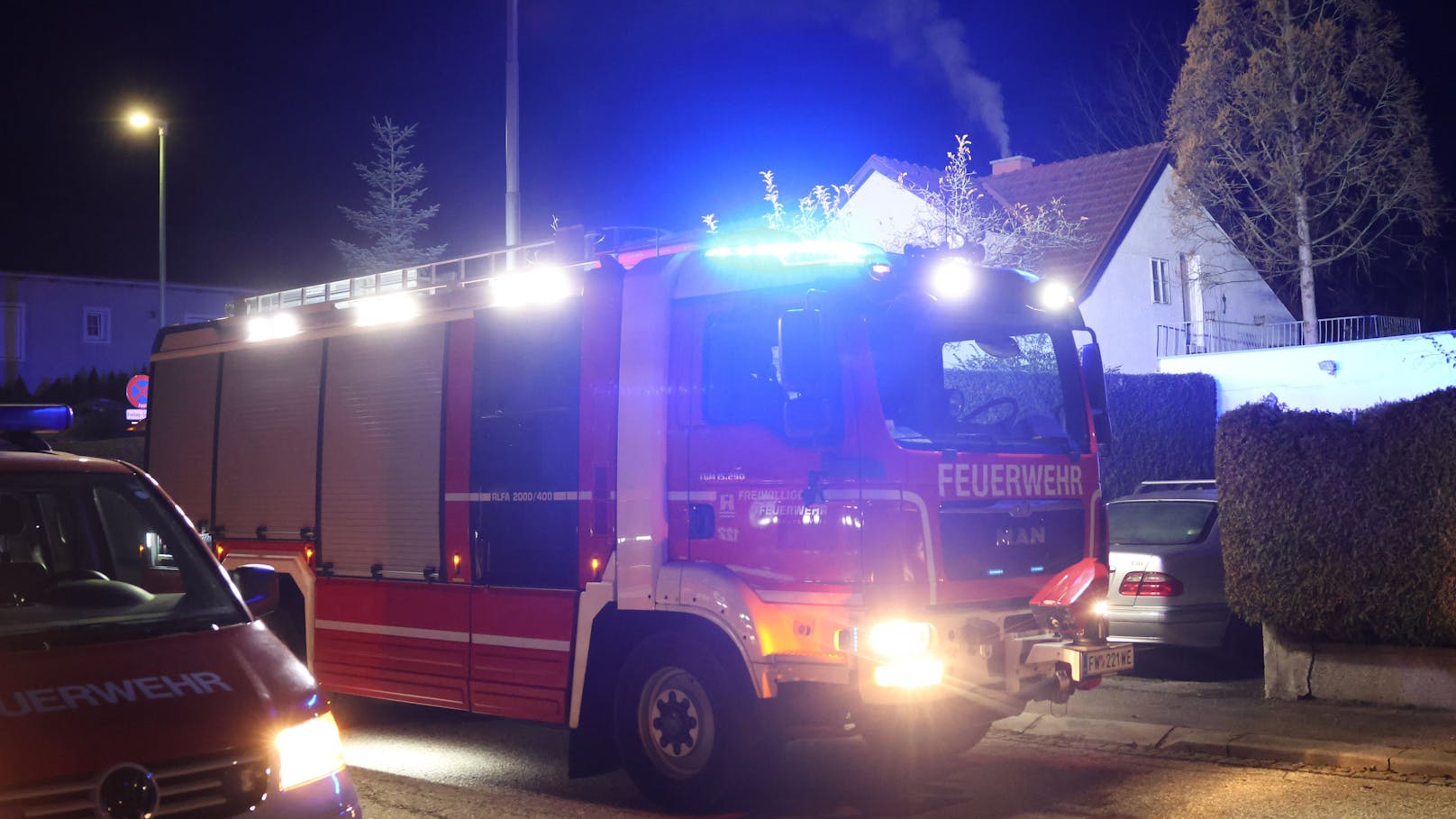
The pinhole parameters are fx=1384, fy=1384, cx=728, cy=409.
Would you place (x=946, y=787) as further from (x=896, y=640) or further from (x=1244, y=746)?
(x=1244, y=746)

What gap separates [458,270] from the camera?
32.4 feet

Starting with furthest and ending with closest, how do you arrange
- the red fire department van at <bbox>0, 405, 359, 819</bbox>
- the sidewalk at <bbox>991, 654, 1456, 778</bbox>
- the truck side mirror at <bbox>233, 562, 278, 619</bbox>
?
1. the sidewalk at <bbox>991, 654, 1456, 778</bbox>
2. the truck side mirror at <bbox>233, 562, 278, 619</bbox>
3. the red fire department van at <bbox>0, 405, 359, 819</bbox>

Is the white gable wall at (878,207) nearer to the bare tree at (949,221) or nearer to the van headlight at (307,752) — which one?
the bare tree at (949,221)

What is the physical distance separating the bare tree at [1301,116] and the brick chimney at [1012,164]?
4218 mm

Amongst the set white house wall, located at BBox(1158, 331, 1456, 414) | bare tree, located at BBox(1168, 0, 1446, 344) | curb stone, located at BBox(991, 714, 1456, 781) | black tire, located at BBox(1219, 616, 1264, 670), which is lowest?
curb stone, located at BBox(991, 714, 1456, 781)

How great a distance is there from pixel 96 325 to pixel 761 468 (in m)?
49.6

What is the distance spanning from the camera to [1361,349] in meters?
27.8

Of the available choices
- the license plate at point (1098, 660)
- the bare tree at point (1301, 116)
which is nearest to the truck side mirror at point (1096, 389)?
the license plate at point (1098, 660)

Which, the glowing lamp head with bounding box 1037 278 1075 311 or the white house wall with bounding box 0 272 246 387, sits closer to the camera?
the glowing lamp head with bounding box 1037 278 1075 311

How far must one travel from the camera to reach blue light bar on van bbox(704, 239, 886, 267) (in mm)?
7062

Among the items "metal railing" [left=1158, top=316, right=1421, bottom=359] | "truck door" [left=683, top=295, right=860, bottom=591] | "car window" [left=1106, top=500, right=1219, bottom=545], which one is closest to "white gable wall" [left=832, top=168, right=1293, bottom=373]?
"metal railing" [left=1158, top=316, right=1421, bottom=359]

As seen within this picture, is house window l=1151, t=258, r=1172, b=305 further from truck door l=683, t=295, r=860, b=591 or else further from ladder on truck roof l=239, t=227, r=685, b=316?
truck door l=683, t=295, r=860, b=591

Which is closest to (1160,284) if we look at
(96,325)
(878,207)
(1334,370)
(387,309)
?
(878,207)

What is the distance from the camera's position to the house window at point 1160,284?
35.5m
